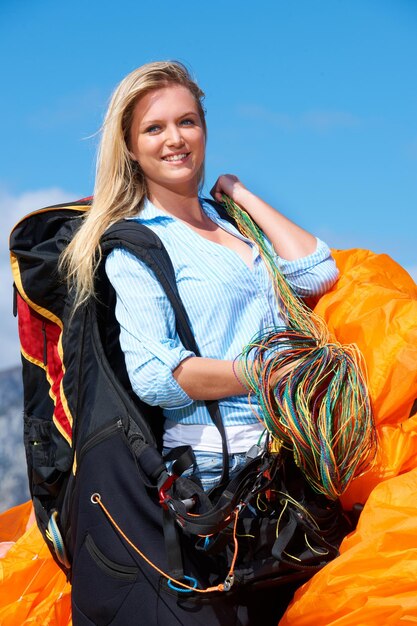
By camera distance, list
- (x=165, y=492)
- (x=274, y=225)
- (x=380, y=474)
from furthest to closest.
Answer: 1. (x=274, y=225)
2. (x=380, y=474)
3. (x=165, y=492)

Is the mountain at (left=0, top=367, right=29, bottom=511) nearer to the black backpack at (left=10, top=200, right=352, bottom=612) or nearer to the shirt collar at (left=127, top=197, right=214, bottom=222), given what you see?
the black backpack at (left=10, top=200, right=352, bottom=612)

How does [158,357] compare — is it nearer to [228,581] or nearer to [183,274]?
[183,274]

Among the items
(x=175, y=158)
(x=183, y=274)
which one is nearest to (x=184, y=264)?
(x=183, y=274)

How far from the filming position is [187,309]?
203cm

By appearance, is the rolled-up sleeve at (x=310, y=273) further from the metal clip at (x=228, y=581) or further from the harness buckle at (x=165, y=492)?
the metal clip at (x=228, y=581)

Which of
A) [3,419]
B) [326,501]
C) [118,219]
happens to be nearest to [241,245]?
[118,219]

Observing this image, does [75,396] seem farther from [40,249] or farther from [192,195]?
[192,195]

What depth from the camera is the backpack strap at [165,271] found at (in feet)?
6.54

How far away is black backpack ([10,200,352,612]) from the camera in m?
1.90

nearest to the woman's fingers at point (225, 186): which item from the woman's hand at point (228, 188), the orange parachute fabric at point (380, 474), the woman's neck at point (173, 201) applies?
the woman's hand at point (228, 188)

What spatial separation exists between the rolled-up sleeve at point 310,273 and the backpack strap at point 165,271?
384 millimetres

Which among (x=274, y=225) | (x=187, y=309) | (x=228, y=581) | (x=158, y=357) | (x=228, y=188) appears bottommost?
(x=228, y=581)

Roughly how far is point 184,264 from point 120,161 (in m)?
0.37

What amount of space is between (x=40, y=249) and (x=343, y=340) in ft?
2.70
